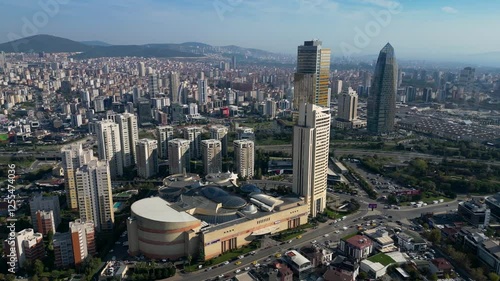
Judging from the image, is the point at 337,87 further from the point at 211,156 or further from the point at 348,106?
the point at 211,156

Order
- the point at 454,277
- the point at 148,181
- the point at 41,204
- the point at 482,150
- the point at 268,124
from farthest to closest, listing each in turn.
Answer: the point at 268,124
the point at 482,150
the point at 148,181
the point at 41,204
the point at 454,277

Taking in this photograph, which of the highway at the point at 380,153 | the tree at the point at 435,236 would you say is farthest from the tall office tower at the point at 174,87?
the tree at the point at 435,236

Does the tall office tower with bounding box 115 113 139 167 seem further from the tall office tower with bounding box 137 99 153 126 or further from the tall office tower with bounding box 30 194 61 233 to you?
the tall office tower with bounding box 137 99 153 126

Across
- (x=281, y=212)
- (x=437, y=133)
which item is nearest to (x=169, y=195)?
(x=281, y=212)

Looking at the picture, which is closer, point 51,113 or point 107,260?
point 107,260

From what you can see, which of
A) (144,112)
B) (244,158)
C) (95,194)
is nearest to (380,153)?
(244,158)

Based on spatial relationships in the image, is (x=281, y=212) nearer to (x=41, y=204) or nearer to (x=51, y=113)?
(x=41, y=204)

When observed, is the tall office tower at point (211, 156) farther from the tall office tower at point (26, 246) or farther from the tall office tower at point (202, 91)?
the tall office tower at point (202, 91)
